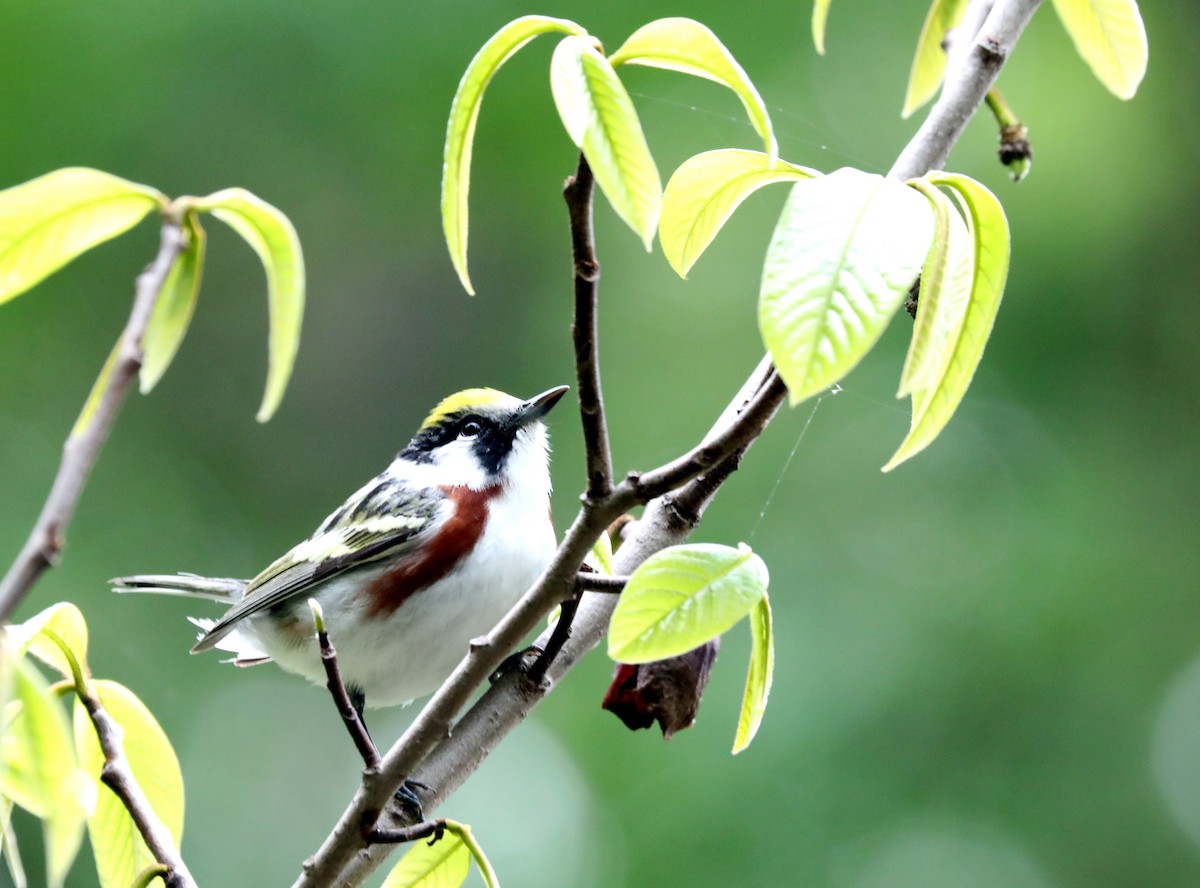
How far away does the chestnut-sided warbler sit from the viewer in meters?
2.00

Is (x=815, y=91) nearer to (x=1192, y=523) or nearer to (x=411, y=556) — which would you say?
(x=1192, y=523)

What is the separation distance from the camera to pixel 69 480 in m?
0.56

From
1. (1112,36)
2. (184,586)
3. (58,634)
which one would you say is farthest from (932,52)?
(184,586)

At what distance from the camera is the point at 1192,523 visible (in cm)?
468

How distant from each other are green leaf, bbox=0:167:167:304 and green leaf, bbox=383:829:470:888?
0.62 meters

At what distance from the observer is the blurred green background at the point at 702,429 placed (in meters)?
4.25

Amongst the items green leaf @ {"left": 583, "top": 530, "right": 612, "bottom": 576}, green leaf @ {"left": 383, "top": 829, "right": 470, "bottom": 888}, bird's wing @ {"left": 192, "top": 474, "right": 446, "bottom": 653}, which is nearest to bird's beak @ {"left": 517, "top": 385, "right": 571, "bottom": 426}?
bird's wing @ {"left": 192, "top": 474, "right": 446, "bottom": 653}

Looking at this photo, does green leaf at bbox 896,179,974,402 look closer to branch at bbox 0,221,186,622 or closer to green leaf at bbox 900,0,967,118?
branch at bbox 0,221,186,622

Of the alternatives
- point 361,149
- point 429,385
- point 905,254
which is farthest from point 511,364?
point 905,254

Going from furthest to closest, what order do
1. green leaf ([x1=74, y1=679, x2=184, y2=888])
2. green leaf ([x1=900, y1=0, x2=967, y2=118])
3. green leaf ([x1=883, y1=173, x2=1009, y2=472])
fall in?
green leaf ([x1=900, y1=0, x2=967, y2=118]), green leaf ([x1=74, y1=679, x2=184, y2=888]), green leaf ([x1=883, y1=173, x2=1009, y2=472])

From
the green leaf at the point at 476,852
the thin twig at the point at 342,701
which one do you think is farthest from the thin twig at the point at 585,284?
the green leaf at the point at 476,852

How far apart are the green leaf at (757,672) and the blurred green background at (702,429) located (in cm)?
283

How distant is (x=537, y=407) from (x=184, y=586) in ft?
2.74

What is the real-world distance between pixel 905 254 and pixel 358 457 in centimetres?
519
